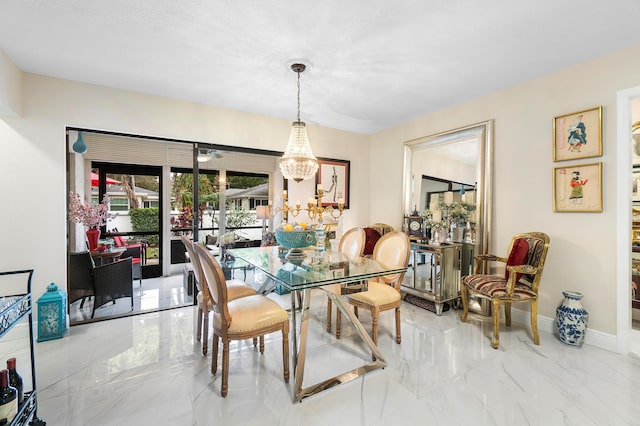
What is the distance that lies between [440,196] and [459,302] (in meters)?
1.38

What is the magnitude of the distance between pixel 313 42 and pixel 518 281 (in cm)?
297

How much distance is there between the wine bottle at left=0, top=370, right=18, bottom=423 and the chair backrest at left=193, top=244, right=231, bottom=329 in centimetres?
95

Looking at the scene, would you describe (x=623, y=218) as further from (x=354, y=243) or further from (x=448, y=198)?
(x=354, y=243)

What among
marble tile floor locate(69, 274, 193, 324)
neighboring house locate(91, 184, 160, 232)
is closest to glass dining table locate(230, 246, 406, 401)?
marble tile floor locate(69, 274, 193, 324)

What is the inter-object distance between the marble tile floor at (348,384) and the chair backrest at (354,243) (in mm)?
825

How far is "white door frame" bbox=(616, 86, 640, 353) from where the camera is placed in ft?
7.88

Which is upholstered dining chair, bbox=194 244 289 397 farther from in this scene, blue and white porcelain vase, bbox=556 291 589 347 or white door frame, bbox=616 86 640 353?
white door frame, bbox=616 86 640 353

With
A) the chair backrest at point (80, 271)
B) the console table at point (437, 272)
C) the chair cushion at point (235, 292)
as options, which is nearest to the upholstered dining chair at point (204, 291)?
the chair cushion at point (235, 292)

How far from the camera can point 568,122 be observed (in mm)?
2697

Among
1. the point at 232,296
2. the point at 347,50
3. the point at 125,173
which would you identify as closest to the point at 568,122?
the point at 347,50

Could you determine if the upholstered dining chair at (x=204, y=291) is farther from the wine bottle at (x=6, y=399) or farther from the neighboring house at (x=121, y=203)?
the neighboring house at (x=121, y=203)

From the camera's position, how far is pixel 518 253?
110 inches

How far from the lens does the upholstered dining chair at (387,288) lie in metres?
2.48

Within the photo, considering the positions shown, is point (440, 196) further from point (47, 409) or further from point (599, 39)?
point (47, 409)
